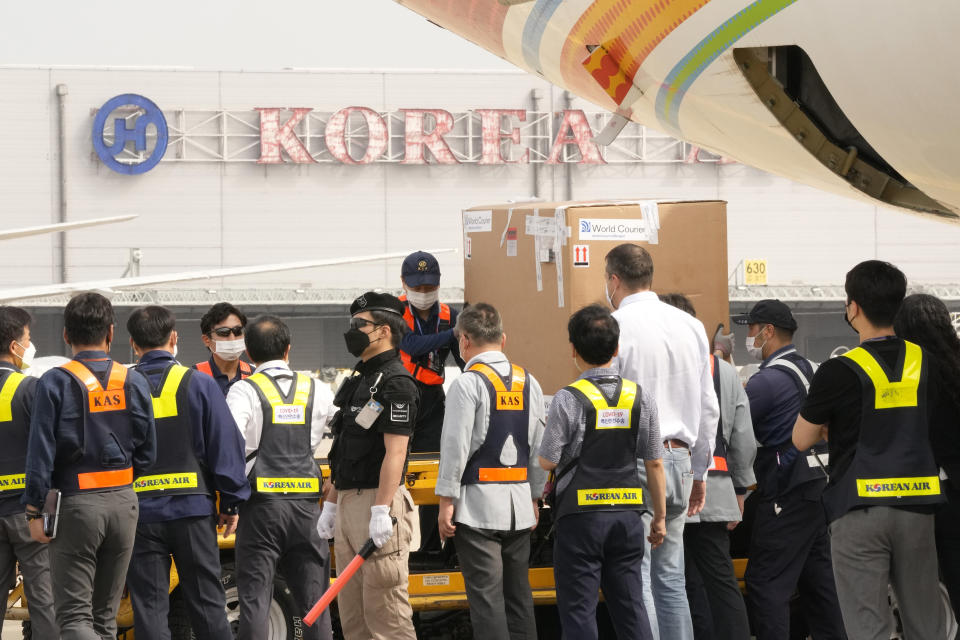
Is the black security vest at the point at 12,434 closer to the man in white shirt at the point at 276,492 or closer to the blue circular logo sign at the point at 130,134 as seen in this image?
the man in white shirt at the point at 276,492

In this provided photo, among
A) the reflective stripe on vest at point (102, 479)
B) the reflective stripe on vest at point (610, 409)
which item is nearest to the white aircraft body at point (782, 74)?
the reflective stripe on vest at point (610, 409)

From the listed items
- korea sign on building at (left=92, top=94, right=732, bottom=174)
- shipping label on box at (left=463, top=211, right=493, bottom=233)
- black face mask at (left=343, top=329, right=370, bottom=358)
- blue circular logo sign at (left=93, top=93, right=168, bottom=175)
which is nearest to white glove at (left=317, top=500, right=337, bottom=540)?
black face mask at (left=343, top=329, right=370, bottom=358)

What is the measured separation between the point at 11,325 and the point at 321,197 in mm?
40077

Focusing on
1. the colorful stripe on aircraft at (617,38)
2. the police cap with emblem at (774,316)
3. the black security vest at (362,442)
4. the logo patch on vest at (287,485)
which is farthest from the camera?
the police cap with emblem at (774,316)

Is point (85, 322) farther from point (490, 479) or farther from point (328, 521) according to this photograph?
point (490, 479)

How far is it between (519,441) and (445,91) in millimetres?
42347

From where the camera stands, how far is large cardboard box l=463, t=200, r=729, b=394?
642cm

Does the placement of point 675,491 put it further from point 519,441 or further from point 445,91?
point 445,91

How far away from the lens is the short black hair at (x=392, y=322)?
5.42 metres

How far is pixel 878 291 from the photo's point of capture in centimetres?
475

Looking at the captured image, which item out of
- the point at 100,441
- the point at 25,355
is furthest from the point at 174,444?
the point at 25,355

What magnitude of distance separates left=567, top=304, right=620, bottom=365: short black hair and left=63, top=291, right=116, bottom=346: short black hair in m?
2.17

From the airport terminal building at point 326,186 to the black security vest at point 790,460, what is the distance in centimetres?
3780

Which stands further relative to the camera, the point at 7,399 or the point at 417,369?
the point at 417,369
